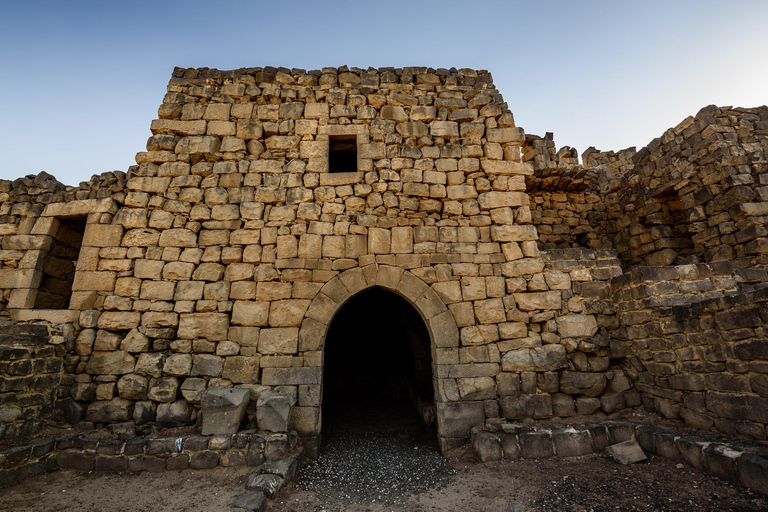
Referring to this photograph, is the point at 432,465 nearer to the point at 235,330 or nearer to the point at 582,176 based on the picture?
the point at 235,330

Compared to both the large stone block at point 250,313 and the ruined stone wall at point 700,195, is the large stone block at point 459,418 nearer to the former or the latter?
the large stone block at point 250,313

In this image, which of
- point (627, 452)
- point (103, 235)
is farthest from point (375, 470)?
point (103, 235)

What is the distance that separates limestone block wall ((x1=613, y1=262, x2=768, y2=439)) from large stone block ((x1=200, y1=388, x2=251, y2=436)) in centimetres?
519

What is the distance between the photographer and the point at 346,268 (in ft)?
16.6

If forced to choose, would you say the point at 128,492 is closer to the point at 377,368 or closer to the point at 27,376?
the point at 27,376

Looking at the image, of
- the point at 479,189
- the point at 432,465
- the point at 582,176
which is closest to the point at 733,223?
the point at 582,176

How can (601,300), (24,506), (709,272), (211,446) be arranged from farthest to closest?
(601,300)
(709,272)
(211,446)
(24,506)

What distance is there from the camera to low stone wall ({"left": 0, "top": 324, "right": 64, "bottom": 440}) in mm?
3945

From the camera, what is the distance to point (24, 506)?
3.25 m

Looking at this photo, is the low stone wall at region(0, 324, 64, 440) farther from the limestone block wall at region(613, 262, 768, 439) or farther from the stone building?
the limestone block wall at region(613, 262, 768, 439)

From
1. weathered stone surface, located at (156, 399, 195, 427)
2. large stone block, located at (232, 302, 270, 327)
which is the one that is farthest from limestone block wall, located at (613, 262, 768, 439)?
weathered stone surface, located at (156, 399, 195, 427)

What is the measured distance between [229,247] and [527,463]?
4771mm

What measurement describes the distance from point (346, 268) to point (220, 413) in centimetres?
237

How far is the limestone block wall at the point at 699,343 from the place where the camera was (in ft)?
11.2
